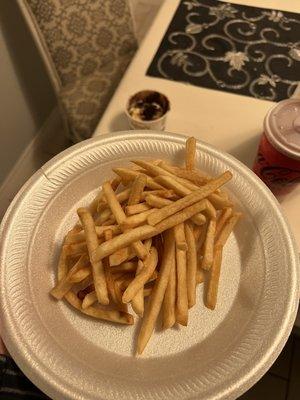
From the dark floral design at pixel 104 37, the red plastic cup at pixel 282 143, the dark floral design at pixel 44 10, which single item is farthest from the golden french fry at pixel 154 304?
the dark floral design at pixel 104 37

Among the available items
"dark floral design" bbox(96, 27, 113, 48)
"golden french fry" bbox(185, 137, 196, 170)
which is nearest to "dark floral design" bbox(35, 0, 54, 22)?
"dark floral design" bbox(96, 27, 113, 48)

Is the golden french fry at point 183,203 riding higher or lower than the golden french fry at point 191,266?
higher

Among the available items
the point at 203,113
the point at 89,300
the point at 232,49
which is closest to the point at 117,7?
the point at 232,49

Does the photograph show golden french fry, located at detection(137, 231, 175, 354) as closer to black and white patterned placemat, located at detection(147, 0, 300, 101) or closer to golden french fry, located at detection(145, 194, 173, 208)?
golden french fry, located at detection(145, 194, 173, 208)

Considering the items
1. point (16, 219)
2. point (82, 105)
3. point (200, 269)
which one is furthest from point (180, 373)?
point (82, 105)

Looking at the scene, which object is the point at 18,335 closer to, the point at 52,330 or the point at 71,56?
the point at 52,330

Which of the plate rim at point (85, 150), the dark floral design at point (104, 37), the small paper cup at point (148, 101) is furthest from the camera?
the dark floral design at point (104, 37)

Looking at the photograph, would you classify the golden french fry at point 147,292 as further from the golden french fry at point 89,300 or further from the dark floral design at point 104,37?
the dark floral design at point 104,37

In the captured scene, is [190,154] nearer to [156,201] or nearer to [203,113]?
[156,201]
